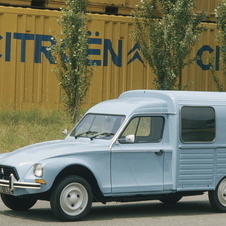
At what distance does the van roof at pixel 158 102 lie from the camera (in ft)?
33.0

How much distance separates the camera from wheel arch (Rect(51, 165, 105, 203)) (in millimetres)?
9297

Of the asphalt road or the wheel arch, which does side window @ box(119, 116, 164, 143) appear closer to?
the wheel arch

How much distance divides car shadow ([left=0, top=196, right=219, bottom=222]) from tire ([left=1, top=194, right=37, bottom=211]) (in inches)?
3.6

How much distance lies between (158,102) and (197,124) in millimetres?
688

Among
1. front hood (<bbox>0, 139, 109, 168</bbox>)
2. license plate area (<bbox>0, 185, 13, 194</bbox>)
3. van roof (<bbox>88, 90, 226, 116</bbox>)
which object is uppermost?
van roof (<bbox>88, 90, 226, 116</bbox>)

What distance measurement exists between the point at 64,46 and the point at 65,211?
11.9 m

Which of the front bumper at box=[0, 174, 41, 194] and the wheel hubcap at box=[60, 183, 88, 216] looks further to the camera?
the wheel hubcap at box=[60, 183, 88, 216]

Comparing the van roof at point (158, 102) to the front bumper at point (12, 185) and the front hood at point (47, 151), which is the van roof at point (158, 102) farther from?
the front bumper at point (12, 185)

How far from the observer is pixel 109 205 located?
11.1m

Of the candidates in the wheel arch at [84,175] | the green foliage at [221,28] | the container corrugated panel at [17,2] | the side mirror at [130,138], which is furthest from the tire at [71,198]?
the green foliage at [221,28]

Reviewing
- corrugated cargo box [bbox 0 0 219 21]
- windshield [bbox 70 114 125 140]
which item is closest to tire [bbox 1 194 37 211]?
windshield [bbox 70 114 125 140]

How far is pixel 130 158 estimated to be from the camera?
967 cm

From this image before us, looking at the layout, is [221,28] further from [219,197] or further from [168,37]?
[219,197]

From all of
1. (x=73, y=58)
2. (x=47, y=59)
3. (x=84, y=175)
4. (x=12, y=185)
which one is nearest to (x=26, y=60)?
(x=47, y=59)
